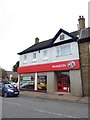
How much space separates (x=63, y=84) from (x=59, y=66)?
2.33 m

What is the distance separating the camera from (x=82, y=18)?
2597 centimetres

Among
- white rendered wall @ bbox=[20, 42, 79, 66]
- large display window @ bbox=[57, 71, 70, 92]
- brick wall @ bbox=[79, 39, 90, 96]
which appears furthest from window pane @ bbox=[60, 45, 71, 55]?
large display window @ bbox=[57, 71, 70, 92]

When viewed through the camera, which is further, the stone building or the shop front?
the shop front

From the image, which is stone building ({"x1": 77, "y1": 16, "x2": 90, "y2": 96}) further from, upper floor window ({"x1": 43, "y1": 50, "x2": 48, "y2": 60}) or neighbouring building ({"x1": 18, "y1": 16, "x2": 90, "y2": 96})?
upper floor window ({"x1": 43, "y1": 50, "x2": 48, "y2": 60})

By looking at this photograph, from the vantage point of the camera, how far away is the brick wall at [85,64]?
835 inches

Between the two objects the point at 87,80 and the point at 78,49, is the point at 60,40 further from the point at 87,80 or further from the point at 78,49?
the point at 87,80

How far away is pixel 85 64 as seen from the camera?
21.6 metres

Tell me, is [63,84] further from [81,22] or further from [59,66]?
[81,22]

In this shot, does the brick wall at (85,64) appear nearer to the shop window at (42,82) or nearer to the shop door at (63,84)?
the shop door at (63,84)

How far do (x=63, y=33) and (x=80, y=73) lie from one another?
631cm

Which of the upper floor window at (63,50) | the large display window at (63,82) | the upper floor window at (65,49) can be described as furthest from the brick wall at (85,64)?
the large display window at (63,82)

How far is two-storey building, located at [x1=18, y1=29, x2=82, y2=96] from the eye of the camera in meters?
22.7

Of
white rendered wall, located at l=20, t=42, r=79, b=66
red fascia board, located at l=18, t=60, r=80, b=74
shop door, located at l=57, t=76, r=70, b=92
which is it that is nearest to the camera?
red fascia board, located at l=18, t=60, r=80, b=74

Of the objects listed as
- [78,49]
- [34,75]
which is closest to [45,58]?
[34,75]
